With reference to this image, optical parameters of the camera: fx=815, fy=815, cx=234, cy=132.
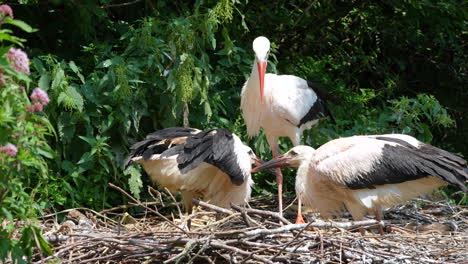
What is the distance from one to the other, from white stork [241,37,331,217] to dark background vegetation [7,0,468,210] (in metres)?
0.34

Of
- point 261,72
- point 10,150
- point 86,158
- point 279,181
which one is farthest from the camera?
point 279,181

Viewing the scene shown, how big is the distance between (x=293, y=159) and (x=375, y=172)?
2.49ft

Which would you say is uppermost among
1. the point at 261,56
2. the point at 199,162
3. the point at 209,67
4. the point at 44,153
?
the point at 44,153

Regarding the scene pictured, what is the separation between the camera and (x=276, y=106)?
270 inches

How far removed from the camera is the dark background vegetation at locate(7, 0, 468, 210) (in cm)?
653

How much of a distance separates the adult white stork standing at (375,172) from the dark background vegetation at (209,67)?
122 cm

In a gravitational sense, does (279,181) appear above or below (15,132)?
below

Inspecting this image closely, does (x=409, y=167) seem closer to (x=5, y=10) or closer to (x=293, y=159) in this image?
(x=293, y=159)

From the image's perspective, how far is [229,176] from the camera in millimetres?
6012

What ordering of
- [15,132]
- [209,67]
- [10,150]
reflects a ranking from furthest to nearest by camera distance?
[209,67] < [15,132] < [10,150]

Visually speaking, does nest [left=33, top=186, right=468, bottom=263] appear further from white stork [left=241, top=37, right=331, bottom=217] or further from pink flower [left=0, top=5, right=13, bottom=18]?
white stork [left=241, top=37, right=331, bottom=217]

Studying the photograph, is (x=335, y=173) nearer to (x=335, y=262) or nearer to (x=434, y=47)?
(x=335, y=262)

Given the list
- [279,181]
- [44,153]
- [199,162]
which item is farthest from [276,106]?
[44,153]

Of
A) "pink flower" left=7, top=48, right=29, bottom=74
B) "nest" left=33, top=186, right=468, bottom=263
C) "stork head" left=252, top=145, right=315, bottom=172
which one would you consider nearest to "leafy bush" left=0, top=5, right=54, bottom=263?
"pink flower" left=7, top=48, right=29, bottom=74
